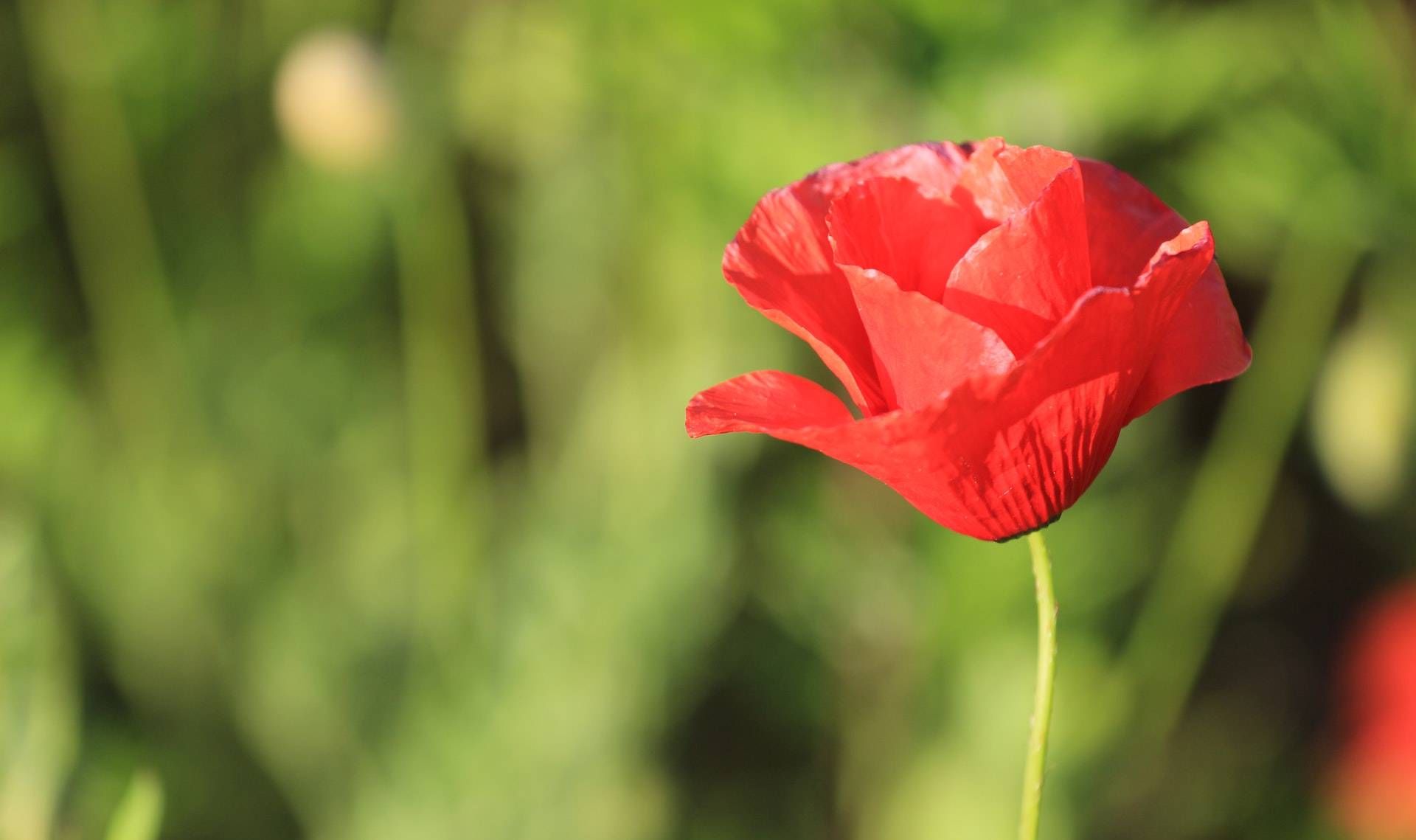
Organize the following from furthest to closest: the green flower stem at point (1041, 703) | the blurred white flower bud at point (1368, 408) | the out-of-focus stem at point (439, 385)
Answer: the out-of-focus stem at point (439, 385)
the blurred white flower bud at point (1368, 408)
the green flower stem at point (1041, 703)

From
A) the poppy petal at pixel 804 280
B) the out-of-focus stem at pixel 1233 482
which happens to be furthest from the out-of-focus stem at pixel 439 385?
the poppy petal at pixel 804 280

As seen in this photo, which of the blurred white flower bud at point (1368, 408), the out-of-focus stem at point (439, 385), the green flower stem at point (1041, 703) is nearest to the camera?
the green flower stem at point (1041, 703)

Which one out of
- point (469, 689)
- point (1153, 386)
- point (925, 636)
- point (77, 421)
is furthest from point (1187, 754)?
point (77, 421)

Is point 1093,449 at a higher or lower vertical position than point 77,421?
higher

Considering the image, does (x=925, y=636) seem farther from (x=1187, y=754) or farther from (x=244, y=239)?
(x=244, y=239)

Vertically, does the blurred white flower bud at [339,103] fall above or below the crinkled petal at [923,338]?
above

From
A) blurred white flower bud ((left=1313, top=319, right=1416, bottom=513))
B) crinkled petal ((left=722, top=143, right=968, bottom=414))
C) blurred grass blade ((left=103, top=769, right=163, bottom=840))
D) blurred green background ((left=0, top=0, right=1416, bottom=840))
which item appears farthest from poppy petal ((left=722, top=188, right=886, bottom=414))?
blurred white flower bud ((left=1313, top=319, right=1416, bottom=513))

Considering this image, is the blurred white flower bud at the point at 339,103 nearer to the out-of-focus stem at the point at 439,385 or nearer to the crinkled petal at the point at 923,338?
the out-of-focus stem at the point at 439,385

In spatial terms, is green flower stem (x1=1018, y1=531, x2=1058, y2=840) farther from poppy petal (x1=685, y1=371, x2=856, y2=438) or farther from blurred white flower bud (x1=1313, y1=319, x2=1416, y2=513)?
blurred white flower bud (x1=1313, y1=319, x2=1416, y2=513)
